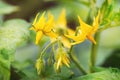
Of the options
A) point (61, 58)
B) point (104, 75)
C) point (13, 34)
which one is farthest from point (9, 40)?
point (104, 75)

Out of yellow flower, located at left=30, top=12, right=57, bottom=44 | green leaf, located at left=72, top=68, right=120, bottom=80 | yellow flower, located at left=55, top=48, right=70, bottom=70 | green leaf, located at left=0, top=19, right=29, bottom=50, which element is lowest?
green leaf, located at left=72, top=68, right=120, bottom=80

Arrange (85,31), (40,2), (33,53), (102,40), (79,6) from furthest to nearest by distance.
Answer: (40,2)
(79,6)
(102,40)
(33,53)
(85,31)

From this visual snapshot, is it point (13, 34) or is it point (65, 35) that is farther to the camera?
point (13, 34)

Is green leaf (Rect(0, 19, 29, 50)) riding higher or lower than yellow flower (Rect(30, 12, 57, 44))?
lower

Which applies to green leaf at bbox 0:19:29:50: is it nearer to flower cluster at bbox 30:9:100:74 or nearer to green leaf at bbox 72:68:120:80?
flower cluster at bbox 30:9:100:74

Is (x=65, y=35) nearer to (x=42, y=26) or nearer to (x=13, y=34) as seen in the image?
(x=42, y=26)

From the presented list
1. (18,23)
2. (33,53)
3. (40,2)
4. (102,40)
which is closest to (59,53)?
(18,23)

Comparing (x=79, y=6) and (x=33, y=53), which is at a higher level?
(x=79, y=6)

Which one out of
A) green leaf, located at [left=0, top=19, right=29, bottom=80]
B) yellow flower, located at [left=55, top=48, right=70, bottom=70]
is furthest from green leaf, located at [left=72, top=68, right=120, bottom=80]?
green leaf, located at [left=0, top=19, right=29, bottom=80]

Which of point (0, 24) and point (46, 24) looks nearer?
point (46, 24)

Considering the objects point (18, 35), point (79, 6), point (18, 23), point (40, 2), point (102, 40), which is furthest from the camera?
point (40, 2)

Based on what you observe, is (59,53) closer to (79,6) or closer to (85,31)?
(85,31)
